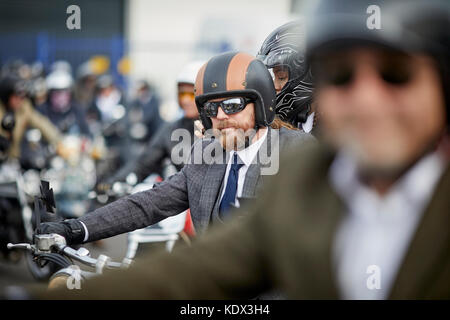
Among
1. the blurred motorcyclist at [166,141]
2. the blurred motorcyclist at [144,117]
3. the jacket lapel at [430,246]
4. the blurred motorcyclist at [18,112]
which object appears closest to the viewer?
the jacket lapel at [430,246]

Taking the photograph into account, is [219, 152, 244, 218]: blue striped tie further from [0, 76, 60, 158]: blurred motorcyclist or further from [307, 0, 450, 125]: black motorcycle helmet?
[0, 76, 60, 158]: blurred motorcyclist

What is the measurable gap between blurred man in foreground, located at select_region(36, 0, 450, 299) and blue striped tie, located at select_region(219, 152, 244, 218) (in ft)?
6.35

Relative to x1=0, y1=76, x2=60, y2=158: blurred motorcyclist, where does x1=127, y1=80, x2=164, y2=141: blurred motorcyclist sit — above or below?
below

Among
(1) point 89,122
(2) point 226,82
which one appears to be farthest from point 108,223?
(1) point 89,122

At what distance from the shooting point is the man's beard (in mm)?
3379

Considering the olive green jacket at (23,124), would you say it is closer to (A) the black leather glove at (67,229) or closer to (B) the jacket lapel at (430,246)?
(A) the black leather glove at (67,229)

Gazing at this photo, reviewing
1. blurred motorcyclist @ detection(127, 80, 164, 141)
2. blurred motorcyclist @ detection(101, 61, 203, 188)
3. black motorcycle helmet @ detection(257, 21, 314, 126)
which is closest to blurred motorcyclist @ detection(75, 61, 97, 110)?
blurred motorcyclist @ detection(127, 80, 164, 141)

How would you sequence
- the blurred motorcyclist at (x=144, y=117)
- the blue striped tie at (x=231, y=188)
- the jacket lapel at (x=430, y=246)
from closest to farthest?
the jacket lapel at (x=430, y=246)
the blue striped tie at (x=231, y=188)
the blurred motorcyclist at (x=144, y=117)

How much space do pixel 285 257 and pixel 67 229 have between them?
1.95 meters

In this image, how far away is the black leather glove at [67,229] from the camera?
9.96 feet

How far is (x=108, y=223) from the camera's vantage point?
326 centimetres

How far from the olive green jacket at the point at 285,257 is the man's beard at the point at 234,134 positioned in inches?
75.9

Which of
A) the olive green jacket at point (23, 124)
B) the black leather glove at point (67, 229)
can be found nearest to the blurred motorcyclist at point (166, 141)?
the black leather glove at point (67, 229)

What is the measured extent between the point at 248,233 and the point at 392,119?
360mm
